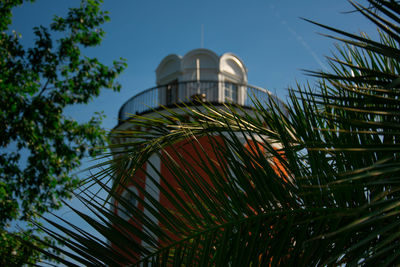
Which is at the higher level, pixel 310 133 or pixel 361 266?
pixel 310 133

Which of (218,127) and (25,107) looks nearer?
(218,127)

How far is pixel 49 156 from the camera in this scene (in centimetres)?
1031

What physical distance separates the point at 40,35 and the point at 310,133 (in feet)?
30.7

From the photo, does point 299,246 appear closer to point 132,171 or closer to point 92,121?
point 132,171

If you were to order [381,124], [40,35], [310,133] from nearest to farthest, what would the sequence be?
[381,124]
[310,133]
[40,35]

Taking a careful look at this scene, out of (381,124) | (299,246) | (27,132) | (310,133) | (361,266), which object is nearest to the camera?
(381,124)

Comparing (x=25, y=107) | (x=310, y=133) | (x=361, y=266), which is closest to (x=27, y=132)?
(x=25, y=107)

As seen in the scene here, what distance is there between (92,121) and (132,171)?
28.4 ft

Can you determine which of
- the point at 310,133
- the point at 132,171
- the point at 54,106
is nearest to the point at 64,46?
the point at 54,106

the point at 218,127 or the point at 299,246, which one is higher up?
the point at 218,127

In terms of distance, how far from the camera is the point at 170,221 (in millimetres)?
2111

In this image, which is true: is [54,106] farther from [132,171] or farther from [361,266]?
[361,266]

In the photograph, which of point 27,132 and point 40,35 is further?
point 40,35

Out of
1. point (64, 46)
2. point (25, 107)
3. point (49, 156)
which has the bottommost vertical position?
point (49, 156)
